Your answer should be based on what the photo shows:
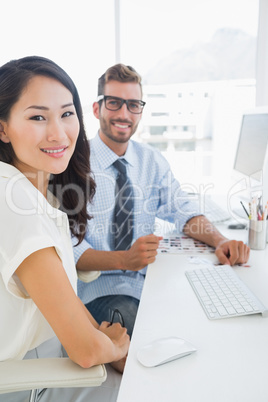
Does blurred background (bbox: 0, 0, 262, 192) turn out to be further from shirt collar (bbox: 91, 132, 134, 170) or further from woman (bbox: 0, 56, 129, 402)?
woman (bbox: 0, 56, 129, 402)

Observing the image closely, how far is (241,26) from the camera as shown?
9.02ft

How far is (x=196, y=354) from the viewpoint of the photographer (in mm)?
675

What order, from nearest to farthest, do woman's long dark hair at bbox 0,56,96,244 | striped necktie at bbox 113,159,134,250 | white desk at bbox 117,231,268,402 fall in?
white desk at bbox 117,231,268,402 < woman's long dark hair at bbox 0,56,96,244 < striped necktie at bbox 113,159,134,250

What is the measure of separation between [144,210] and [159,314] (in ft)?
2.81

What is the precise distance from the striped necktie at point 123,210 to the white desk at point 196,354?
54 centimetres

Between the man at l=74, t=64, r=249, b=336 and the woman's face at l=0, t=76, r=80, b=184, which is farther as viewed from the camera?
the man at l=74, t=64, r=249, b=336

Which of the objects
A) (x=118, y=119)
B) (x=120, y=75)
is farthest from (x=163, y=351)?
(x=120, y=75)

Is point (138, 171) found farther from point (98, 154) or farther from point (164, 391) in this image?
point (164, 391)

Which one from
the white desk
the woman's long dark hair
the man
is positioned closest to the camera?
the white desk

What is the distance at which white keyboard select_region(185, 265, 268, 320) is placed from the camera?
815mm

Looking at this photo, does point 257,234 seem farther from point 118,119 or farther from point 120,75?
point 120,75

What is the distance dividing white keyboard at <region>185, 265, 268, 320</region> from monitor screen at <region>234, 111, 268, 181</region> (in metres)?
0.65

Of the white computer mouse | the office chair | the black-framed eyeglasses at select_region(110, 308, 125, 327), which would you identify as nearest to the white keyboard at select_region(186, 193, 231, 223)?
the black-framed eyeglasses at select_region(110, 308, 125, 327)

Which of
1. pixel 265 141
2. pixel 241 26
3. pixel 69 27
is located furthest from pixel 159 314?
pixel 241 26
